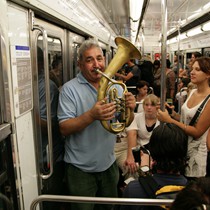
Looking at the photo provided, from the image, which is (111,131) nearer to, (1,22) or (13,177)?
(13,177)

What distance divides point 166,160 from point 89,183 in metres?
0.82

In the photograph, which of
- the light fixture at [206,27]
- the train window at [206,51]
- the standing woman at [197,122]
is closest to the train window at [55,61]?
the standing woman at [197,122]

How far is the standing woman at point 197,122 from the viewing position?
250cm

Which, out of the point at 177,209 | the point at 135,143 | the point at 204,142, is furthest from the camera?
the point at 135,143

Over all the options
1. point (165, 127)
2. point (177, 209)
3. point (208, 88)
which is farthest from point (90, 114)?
point (208, 88)

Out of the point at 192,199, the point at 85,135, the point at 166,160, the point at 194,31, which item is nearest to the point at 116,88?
the point at 85,135

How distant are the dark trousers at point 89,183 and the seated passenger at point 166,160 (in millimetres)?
609

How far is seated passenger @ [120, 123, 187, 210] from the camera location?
5.02 feet

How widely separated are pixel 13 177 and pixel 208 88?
2.06 meters

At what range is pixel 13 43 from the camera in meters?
1.38

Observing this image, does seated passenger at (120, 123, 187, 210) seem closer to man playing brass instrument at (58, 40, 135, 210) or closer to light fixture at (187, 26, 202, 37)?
man playing brass instrument at (58, 40, 135, 210)

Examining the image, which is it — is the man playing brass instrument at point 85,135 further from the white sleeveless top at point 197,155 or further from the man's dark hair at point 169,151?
the white sleeveless top at point 197,155

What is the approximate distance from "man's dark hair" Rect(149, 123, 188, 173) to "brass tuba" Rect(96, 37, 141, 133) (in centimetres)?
57

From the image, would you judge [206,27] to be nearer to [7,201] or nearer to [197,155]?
[197,155]
